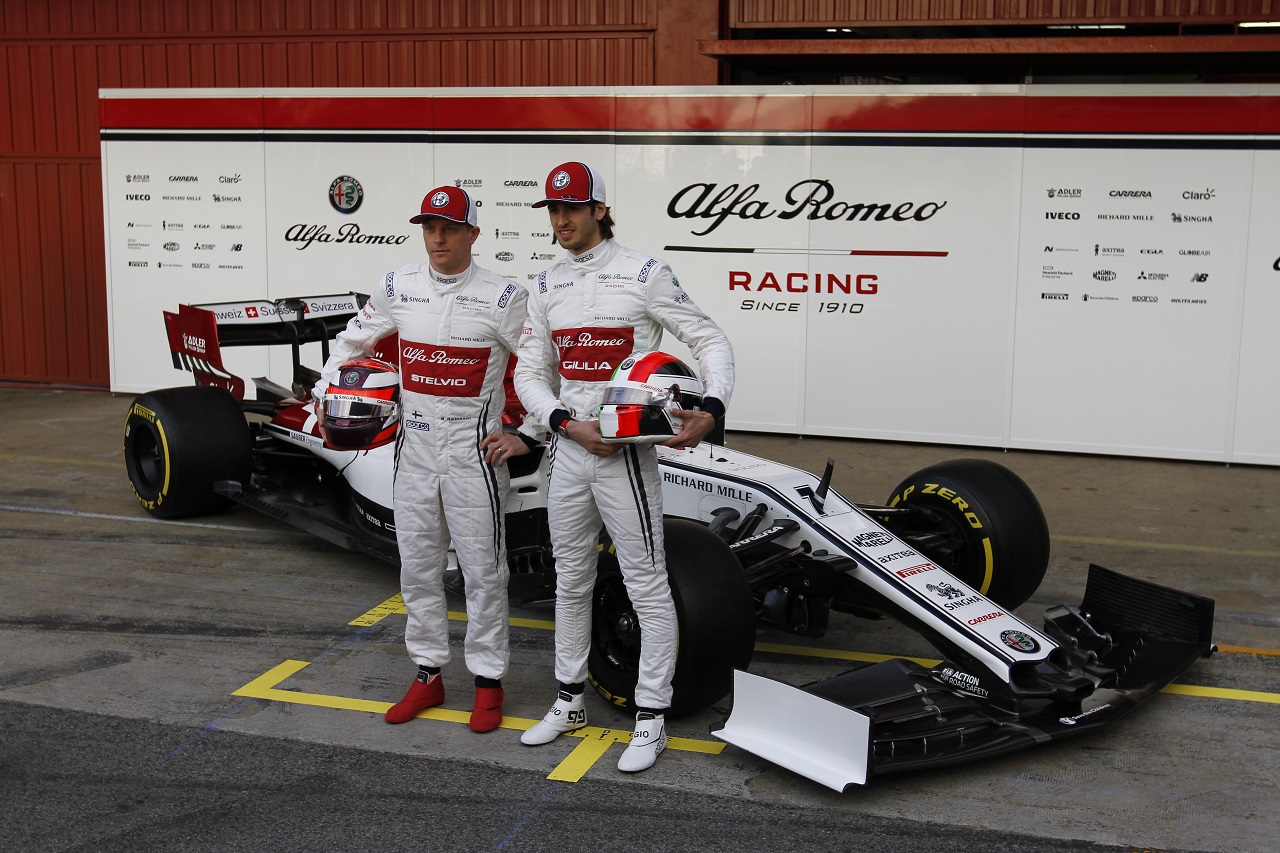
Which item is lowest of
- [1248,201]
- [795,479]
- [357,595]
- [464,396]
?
[357,595]

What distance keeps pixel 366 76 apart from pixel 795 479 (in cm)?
771

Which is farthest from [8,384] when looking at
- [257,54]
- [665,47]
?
[665,47]

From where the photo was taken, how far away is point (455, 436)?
4457 mm

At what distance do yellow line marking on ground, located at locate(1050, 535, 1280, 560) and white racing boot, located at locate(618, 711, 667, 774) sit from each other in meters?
3.60

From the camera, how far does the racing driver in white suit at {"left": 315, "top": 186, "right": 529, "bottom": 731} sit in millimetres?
4449

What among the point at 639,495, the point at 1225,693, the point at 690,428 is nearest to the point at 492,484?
the point at 639,495

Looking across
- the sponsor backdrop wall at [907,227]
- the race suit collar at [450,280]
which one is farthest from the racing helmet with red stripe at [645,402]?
the sponsor backdrop wall at [907,227]

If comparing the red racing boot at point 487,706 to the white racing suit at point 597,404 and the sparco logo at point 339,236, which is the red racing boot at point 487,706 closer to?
the white racing suit at point 597,404

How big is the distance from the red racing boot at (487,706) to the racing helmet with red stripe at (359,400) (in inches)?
42.0

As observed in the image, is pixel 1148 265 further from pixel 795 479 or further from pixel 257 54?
pixel 257 54

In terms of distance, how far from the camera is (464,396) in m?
4.45

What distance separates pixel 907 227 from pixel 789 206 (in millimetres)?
879

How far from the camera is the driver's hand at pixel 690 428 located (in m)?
4.03

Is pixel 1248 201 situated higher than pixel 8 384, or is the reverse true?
pixel 1248 201
